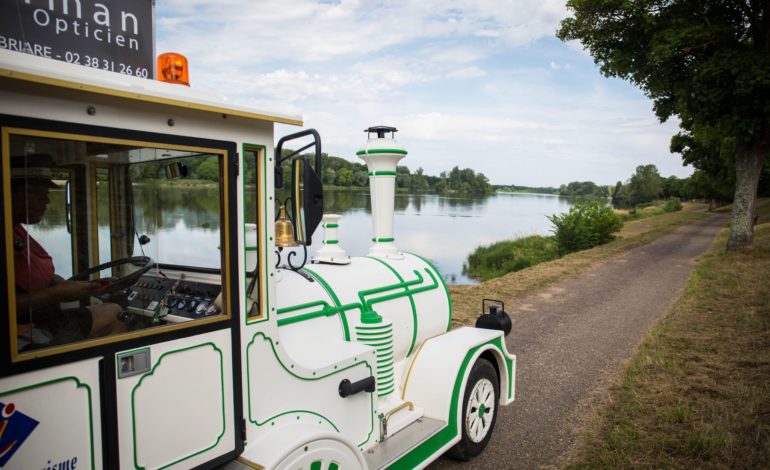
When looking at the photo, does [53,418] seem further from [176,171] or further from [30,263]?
[176,171]

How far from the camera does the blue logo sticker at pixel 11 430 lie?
172 centimetres

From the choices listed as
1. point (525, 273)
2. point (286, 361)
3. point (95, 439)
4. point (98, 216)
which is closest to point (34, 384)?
point (95, 439)

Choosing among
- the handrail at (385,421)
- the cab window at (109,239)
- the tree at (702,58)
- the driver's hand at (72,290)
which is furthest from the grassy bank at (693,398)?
the tree at (702,58)

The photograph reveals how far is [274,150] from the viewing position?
2.57 meters

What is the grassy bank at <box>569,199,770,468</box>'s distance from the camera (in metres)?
4.12

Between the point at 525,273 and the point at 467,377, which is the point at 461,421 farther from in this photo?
the point at 525,273

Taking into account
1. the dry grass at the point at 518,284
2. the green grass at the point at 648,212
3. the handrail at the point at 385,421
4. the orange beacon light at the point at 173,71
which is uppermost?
the orange beacon light at the point at 173,71

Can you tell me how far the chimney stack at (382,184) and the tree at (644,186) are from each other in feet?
285

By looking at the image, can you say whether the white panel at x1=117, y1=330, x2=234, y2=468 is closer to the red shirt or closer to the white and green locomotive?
the white and green locomotive

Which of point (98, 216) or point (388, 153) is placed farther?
point (388, 153)

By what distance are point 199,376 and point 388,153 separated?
8.60 ft

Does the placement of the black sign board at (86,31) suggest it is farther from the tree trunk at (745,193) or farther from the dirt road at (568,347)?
the tree trunk at (745,193)

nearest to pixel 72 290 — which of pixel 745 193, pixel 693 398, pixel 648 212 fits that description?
pixel 693 398

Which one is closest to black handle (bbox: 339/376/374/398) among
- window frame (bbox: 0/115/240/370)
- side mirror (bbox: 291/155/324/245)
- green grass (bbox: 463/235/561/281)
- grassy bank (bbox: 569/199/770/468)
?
window frame (bbox: 0/115/240/370)
